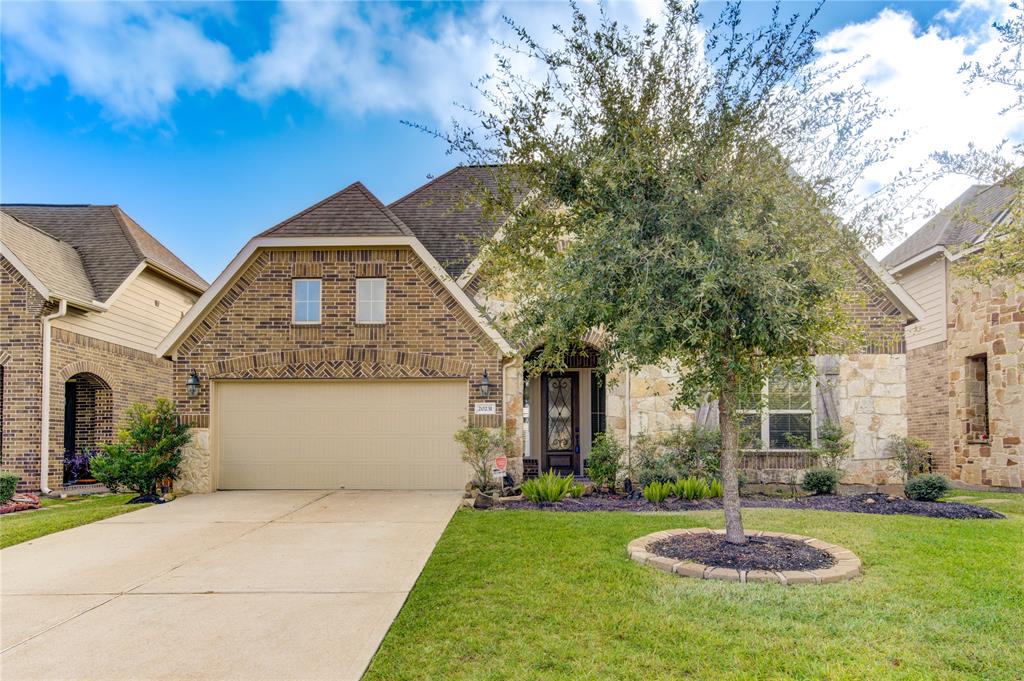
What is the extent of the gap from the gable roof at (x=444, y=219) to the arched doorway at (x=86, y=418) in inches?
304

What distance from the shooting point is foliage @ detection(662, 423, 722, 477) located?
11.0 meters

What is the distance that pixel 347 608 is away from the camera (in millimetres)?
5086

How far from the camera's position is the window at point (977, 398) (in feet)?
46.2

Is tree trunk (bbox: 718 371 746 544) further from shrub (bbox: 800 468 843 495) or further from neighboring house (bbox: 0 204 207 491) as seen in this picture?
neighboring house (bbox: 0 204 207 491)

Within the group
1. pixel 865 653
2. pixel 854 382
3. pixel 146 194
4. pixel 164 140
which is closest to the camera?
pixel 865 653

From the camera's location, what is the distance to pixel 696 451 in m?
11.1

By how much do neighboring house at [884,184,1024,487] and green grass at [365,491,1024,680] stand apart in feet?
24.5

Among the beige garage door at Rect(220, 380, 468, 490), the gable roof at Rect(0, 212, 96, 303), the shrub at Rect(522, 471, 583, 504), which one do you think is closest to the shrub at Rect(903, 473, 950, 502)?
the shrub at Rect(522, 471, 583, 504)

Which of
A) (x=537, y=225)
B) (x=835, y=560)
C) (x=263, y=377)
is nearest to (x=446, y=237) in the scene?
(x=263, y=377)

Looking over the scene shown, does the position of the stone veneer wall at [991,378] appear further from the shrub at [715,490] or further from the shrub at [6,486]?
the shrub at [6,486]

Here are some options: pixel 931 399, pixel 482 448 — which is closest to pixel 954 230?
pixel 931 399

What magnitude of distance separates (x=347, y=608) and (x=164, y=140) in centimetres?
1341

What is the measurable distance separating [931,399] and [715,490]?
8.74 m

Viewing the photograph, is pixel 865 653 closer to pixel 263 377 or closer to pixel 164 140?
pixel 263 377
